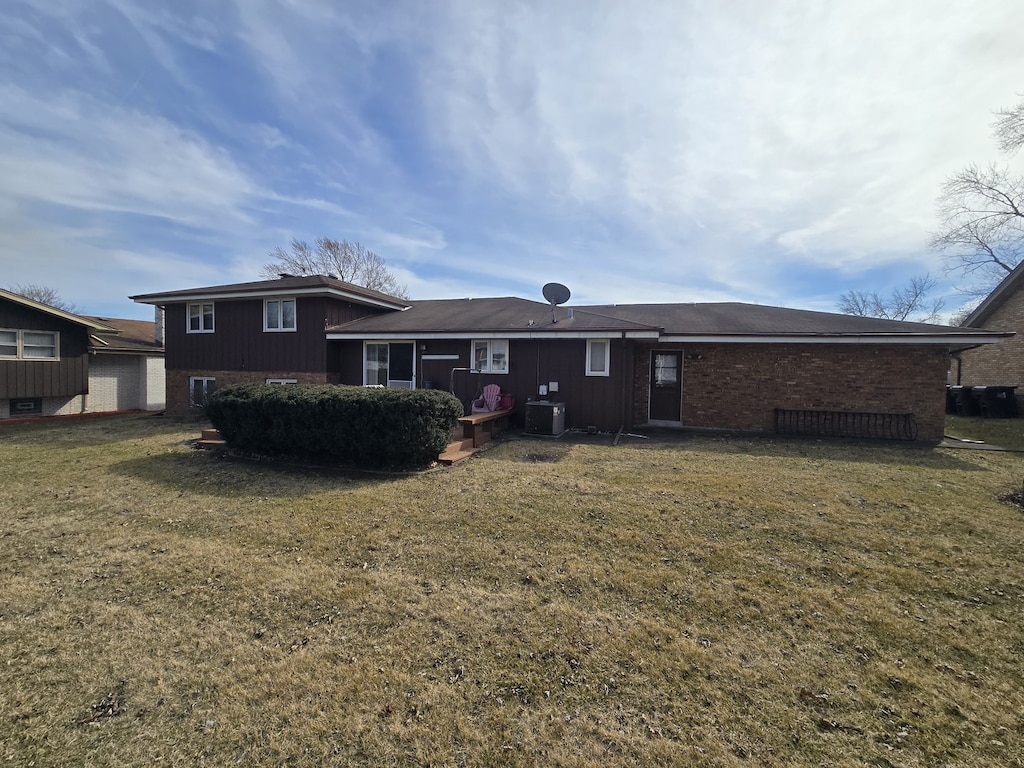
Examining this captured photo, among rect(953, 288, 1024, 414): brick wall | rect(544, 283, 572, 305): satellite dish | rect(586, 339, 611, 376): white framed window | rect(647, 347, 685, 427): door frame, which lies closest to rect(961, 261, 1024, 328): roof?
rect(953, 288, 1024, 414): brick wall

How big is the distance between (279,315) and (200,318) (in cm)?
322

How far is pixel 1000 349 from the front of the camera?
15484 mm

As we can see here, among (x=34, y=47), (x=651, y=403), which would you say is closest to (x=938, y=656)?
(x=651, y=403)

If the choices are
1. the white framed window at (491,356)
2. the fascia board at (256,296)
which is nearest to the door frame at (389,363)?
the fascia board at (256,296)

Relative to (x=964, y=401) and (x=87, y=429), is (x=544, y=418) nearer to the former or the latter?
(x=87, y=429)

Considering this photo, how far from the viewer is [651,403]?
12391 mm

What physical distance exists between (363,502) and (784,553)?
4.58 m

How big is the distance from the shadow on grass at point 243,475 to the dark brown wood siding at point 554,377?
16.8ft

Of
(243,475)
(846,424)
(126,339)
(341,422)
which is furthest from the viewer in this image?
(126,339)

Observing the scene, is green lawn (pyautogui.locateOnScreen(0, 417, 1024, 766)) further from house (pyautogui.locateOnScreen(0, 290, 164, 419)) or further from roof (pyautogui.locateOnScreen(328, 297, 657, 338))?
house (pyautogui.locateOnScreen(0, 290, 164, 419))

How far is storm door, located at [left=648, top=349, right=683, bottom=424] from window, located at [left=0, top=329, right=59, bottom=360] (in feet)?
61.8

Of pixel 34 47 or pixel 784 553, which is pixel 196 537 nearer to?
pixel 784 553

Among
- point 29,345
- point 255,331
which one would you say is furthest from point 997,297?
point 29,345

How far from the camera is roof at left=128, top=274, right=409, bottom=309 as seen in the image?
41.1 feet
